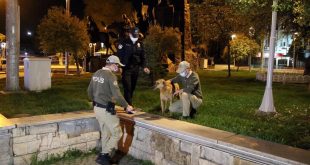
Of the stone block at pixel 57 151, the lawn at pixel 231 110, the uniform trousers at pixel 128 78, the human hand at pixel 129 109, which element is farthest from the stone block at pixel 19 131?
the uniform trousers at pixel 128 78

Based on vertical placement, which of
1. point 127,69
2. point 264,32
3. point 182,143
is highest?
point 264,32

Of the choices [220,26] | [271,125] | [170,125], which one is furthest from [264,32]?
[170,125]

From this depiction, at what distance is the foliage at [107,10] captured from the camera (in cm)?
3312

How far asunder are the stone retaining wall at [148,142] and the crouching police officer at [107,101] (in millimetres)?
553

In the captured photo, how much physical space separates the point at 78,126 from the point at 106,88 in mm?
1218

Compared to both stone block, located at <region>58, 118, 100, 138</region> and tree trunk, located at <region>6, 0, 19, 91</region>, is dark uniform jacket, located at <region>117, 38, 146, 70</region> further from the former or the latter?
tree trunk, located at <region>6, 0, 19, 91</region>

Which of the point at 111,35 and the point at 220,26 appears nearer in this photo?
the point at 220,26

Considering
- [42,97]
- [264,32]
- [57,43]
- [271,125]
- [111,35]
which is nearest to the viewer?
[271,125]

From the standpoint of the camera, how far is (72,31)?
22.2 meters

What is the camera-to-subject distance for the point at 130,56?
825cm

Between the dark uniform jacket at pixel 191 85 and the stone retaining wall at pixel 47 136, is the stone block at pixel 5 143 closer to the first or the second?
the stone retaining wall at pixel 47 136

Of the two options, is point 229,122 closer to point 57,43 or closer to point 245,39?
point 57,43

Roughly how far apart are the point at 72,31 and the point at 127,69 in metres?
14.9

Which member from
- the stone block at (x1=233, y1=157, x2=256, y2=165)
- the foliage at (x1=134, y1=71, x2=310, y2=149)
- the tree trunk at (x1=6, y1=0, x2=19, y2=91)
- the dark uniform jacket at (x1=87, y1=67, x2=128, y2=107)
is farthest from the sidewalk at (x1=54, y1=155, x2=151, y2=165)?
the tree trunk at (x1=6, y1=0, x2=19, y2=91)
